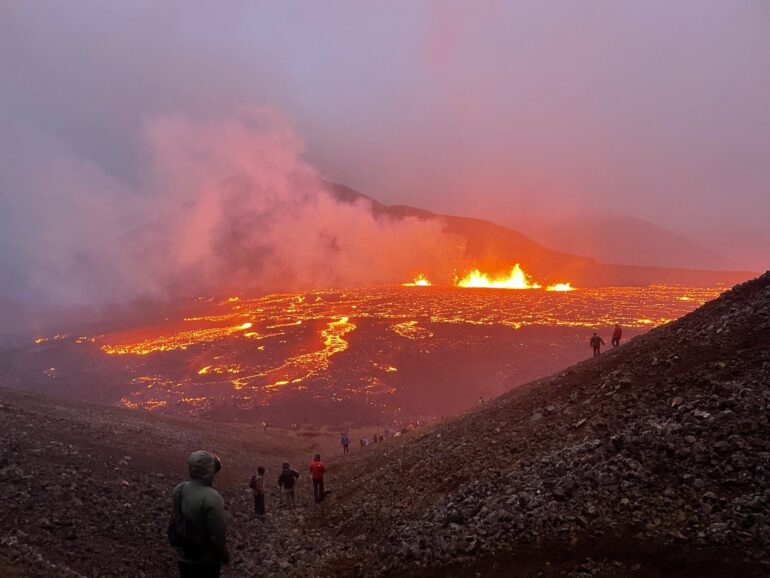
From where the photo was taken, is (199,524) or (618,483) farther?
(618,483)

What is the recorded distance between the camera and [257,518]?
51.9ft

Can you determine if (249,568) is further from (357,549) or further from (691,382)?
(691,382)

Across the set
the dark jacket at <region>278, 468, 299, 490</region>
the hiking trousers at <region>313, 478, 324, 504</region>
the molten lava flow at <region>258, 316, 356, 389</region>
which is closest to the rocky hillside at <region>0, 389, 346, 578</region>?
the hiking trousers at <region>313, 478, 324, 504</region>

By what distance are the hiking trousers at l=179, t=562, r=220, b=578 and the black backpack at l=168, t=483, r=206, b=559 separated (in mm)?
151

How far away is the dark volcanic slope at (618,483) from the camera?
7848 mm

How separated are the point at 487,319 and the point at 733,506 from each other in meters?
97.2

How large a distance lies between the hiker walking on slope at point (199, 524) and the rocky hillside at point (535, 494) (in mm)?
5013

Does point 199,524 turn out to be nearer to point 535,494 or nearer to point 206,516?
point 206,516

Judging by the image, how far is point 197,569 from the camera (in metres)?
6.16

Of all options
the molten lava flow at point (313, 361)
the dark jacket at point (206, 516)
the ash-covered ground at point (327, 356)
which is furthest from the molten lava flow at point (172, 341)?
the dark jacket at point (206, 516)

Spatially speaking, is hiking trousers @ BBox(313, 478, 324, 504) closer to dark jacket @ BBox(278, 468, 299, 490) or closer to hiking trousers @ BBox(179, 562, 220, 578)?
dark jacket @ BBox(278, 468, 299, 490)

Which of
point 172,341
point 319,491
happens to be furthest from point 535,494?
point 172,341

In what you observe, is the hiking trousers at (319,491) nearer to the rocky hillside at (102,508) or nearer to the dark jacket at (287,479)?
the rocky hillside at (102,508)

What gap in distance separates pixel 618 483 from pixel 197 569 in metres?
7.96
